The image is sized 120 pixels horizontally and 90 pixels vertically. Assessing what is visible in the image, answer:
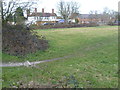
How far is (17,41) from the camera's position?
565 inches

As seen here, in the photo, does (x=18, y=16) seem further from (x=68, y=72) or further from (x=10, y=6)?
(x=68, y=72)

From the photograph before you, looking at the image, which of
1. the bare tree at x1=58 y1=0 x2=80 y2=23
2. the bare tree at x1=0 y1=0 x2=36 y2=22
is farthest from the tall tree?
the bare tree at x1=58 y1=0 x2=80 y2=23

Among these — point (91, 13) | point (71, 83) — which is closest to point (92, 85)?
point (71, 83)

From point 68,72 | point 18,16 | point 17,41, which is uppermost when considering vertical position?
point 18,16

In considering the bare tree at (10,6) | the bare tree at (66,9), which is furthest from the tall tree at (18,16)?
the bare tree at (66,9)

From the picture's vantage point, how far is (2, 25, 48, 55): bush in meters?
13.1

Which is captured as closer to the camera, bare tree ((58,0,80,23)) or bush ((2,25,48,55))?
bush ((2,25,48,55))

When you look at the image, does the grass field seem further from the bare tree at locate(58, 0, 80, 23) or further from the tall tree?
the bare tree at locate(58, 0, 80, 23)

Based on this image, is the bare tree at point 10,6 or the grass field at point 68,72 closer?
the grass field at point 68,72

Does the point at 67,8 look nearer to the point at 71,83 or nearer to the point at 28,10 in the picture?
the point at 28,10

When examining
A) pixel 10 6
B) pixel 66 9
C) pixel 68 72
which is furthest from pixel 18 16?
pixel 66 9

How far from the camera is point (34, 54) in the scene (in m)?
13.0

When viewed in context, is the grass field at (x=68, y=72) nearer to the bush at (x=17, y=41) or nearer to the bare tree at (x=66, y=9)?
the bush at (x=17, y=41)

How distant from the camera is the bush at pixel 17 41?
13125 mm
